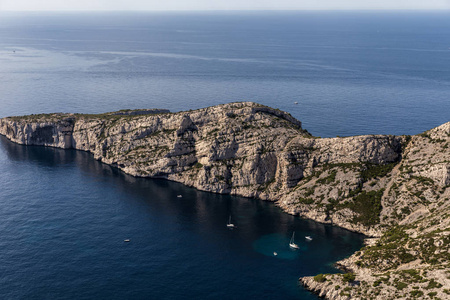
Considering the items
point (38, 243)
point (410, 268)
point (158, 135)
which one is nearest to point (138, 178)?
point (158, 135)

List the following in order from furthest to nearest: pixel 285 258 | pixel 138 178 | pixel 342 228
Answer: pixel 138 178, pixel 342 228, pixel 285 258

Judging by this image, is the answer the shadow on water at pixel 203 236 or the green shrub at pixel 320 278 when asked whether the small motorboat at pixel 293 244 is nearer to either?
the shadow on water at pixel 203 236

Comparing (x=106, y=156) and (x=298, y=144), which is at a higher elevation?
(x=298, y=144)

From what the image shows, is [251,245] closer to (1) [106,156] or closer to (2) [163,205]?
(2) [163,205]

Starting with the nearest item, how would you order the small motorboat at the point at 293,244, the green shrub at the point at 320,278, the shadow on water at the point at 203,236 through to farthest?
the green shrub at the point at 320,278 < the shadow on water at the point at 203,236 < the small motorboat at the point at 293,244

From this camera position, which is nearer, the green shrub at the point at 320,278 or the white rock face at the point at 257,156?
the green shrub at the point at 320,278

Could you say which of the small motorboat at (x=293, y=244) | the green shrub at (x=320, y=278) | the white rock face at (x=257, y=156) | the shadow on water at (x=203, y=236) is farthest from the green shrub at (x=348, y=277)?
the white rock face at (x=257, y=156)
